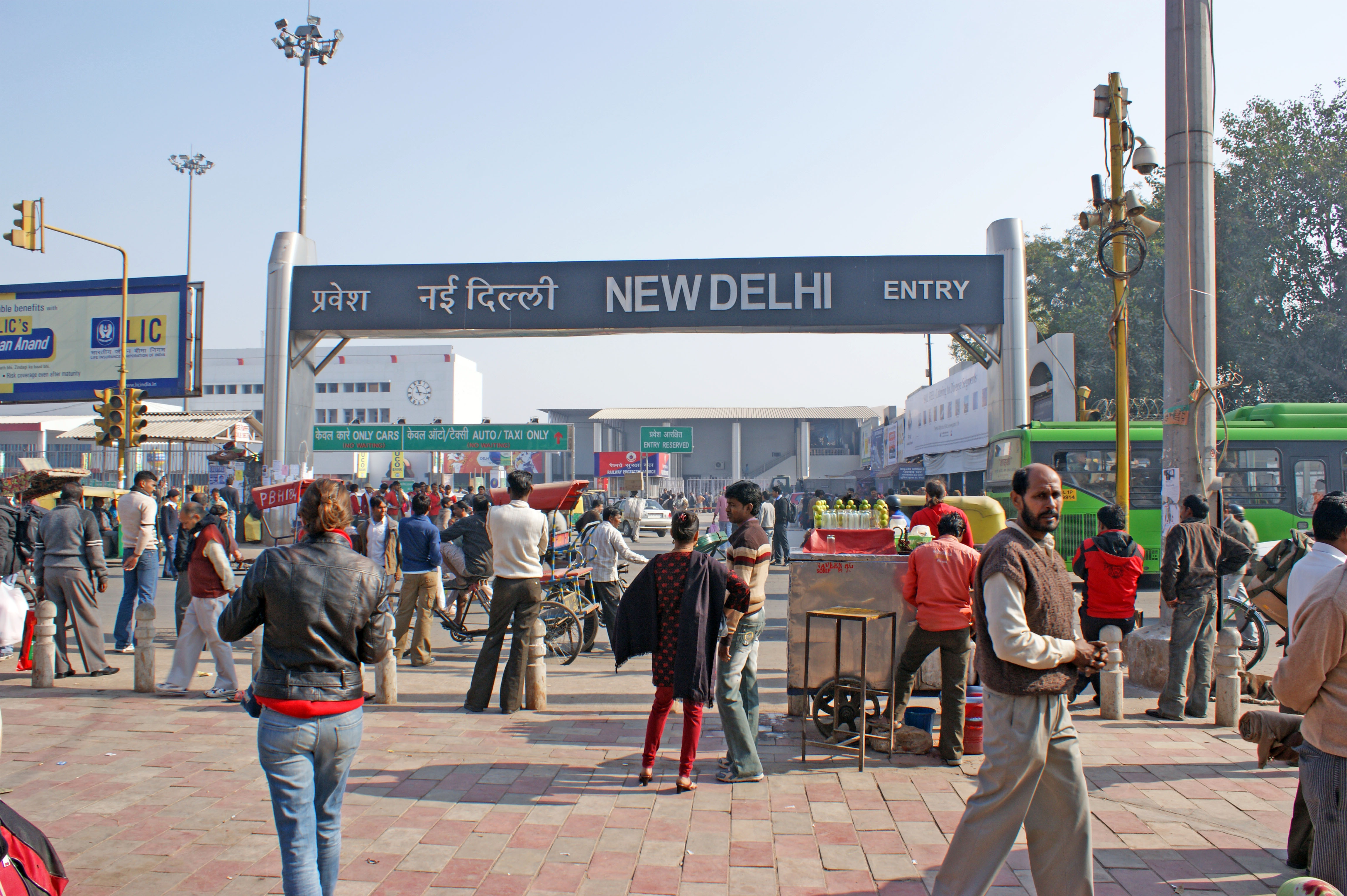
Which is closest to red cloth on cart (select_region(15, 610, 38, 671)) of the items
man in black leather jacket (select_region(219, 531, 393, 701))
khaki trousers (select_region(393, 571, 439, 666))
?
khaki trousers (select_region(393, 571, 439, 666))

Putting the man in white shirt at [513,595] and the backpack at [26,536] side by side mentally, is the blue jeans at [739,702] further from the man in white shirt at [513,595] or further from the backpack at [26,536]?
the backpack at [26,536]

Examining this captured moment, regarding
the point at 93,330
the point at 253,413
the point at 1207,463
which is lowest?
the point at 1207,463

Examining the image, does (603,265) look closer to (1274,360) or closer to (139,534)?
(139,534)

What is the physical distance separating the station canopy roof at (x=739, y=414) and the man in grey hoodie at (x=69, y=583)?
54.4 meters

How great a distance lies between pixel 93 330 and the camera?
25.3 meters

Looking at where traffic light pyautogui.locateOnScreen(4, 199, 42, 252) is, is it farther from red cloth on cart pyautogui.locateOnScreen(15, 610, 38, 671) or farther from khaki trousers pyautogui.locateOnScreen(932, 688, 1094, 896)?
khaki trousers pyautogui.locateOnScreen(932, 688, 1094, 896)

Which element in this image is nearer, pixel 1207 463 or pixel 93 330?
pixel 1207 463

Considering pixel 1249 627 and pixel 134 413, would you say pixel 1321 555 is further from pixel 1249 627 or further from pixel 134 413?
pixel 134 413

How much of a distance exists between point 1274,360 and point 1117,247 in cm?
2493

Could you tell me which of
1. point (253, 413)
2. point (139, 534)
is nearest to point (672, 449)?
point (253, 413)

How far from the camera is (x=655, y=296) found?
17.5 m

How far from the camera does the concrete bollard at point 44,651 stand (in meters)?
7.87

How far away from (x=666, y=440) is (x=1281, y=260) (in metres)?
27.5

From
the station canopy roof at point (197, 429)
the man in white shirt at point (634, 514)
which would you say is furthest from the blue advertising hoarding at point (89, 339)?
the man in white shirt at point (634, 514)
